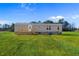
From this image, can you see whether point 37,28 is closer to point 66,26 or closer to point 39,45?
point 39,45

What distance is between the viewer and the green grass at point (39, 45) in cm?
608

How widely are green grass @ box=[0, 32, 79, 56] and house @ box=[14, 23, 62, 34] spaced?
4 centimetres

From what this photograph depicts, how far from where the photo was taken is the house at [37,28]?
6.11 m

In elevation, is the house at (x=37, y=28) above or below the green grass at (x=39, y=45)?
above

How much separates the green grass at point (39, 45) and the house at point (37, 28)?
0.04m

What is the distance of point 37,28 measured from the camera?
6.14 m

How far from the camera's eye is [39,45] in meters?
6.09

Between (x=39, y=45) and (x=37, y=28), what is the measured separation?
0.56 ft

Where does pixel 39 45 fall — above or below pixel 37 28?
below

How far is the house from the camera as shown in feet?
20.0

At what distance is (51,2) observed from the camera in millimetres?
6086

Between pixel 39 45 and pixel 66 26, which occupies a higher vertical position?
pixel 66 26

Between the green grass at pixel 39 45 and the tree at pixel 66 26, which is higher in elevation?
the tree at pixel 66 26

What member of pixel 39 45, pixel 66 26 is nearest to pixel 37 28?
pixel 39 45
